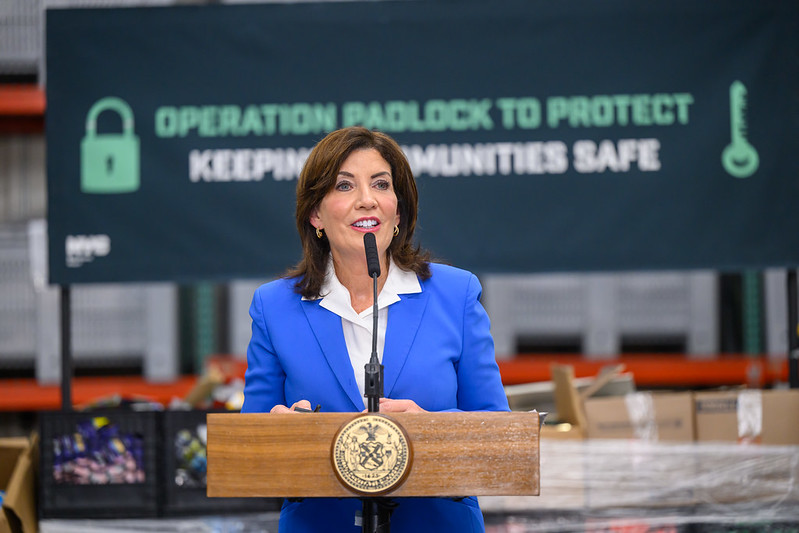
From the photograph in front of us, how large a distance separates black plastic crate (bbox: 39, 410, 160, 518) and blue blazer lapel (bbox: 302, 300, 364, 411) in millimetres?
2270

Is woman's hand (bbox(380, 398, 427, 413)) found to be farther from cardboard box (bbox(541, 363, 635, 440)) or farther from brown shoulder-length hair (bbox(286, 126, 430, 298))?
cardboard box (bbox(541, 363, 635, 440))

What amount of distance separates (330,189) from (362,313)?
26cm

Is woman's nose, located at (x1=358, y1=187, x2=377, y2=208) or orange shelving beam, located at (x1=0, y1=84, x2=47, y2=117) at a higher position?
orange shelving beam, located at (x1=0, y1=84, x2=47, y2=117)

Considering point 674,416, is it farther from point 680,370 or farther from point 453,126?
point 680,370

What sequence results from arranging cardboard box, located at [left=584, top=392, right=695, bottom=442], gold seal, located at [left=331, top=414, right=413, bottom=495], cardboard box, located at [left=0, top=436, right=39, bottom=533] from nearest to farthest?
gold seal, located at [left=331, top=414, right=413, bottom=495]
cardboard box, located at [left=0, top=436, right=39, bottom=533]
cardboard box, located at [left=584, top=392, right=695, bottom=442]

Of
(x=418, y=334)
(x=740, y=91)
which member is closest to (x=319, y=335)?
(x=418, y=334)

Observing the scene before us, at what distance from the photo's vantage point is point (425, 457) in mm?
1469

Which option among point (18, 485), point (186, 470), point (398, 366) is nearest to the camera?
point (398, 366)

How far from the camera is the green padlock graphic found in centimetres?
→ 405

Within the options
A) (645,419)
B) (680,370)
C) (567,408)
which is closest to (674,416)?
(645,419)

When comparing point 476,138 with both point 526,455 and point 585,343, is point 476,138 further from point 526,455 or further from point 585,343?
point 585,343

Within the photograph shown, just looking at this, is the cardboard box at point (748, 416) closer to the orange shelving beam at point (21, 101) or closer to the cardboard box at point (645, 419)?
the cardboard box at point (645, 419)

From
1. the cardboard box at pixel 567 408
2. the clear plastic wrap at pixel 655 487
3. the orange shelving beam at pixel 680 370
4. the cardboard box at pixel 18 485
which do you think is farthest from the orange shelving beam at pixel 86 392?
the clear plastic wrap at pixel 655 487

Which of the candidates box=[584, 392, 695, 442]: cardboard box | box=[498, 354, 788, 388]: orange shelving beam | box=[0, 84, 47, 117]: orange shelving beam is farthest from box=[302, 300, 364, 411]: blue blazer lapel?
box=[0, 84, 47, 117]: orange shelving beam
